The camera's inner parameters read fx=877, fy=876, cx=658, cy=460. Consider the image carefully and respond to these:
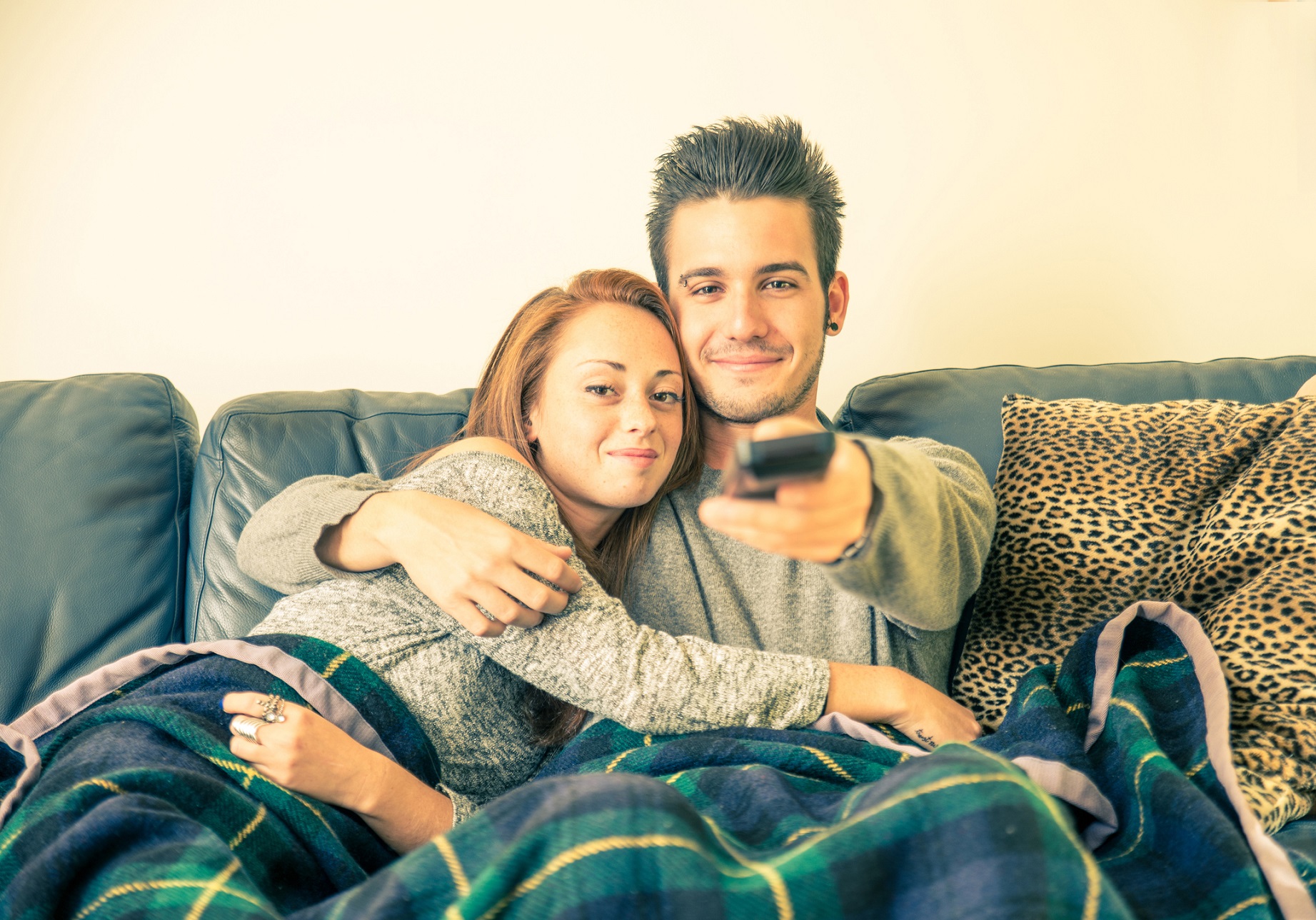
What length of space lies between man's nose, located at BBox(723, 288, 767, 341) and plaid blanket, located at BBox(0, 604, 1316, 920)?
24.3 inches

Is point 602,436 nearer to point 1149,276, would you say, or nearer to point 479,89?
point 479,89

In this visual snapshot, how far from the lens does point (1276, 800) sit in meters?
0.94

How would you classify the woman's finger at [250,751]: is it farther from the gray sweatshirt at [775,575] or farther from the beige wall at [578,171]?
the beige wall at [578,171]

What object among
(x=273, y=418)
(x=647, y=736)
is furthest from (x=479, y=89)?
(x=647, y=736)

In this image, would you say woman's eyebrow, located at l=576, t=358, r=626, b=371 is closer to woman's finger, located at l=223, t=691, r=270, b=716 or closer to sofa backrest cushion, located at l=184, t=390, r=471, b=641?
sofa backrest cushion, located at l=184, t=390, r=471, b=641

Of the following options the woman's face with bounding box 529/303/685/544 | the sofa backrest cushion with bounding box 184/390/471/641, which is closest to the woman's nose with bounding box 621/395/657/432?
the woman's face with bounding box 529/303/685/544

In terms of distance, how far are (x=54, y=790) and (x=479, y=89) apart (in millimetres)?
1590

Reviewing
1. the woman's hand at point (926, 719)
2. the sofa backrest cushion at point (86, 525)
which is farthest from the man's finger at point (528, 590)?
the sofa backrest cushion at point (86, 525)

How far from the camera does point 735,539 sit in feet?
2.86

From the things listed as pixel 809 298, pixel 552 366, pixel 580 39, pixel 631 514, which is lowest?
pixel 631 514

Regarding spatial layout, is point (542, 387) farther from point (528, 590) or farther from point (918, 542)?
point (918, 542)

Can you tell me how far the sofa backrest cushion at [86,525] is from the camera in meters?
1.34

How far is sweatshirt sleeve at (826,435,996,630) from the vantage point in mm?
806

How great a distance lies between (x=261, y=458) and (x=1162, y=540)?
1.40m
